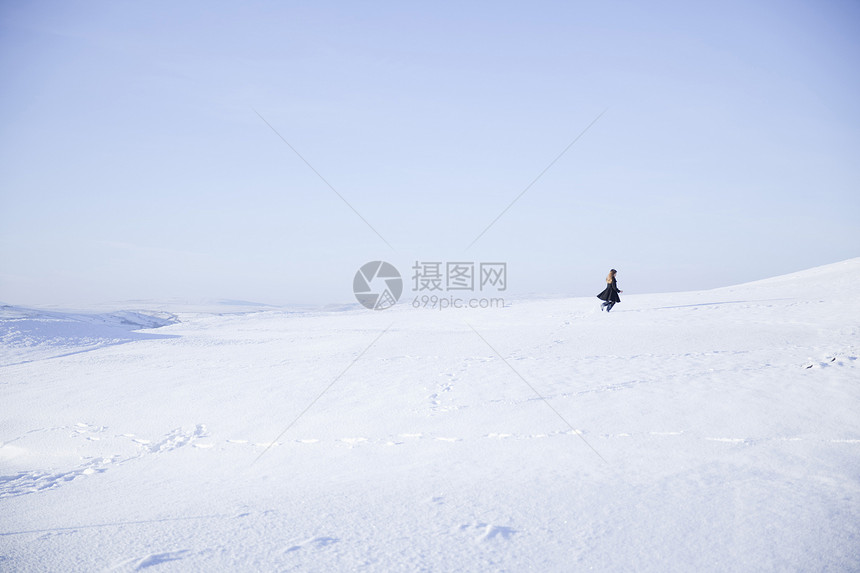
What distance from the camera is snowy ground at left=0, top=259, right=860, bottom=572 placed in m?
3.54

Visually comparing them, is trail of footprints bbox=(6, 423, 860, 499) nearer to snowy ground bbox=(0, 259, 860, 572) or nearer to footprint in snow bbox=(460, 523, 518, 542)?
snowy ground bbox=(0, 259, 860, 572)

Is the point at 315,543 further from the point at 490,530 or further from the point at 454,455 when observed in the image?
the point at 454,455

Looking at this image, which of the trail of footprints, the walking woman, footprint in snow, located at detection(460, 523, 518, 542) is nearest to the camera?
footprint in snow, located at detection(460, 523, 518, 542)

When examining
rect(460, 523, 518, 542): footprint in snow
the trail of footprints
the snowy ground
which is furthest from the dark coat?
rect(460, 523, 518, 542): footprint in snow

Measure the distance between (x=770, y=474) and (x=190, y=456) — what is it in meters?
7.00

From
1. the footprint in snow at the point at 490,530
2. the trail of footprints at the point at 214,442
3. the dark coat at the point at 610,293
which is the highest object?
the dark coat at the point at 610,293

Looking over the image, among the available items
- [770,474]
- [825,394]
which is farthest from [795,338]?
[770,474]

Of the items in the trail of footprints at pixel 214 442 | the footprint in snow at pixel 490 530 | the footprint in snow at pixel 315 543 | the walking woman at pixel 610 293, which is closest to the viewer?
the footprint in snow at pixel 315 543

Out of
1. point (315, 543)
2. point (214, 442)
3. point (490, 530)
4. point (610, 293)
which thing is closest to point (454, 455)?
point (490, 530)

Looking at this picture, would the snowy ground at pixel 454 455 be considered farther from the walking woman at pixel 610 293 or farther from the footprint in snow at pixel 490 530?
the walking woman at pixel 610 293

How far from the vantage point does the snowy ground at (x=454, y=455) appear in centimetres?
354

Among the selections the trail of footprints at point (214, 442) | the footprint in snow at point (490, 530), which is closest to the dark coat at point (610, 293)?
the trail of footprints at point (214, 442)

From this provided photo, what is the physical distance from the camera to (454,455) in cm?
587

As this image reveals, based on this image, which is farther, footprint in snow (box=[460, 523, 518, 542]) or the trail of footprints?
the trail of footprints
